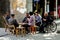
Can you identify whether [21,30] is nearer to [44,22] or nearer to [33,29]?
[33,29]

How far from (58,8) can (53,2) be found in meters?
0.78

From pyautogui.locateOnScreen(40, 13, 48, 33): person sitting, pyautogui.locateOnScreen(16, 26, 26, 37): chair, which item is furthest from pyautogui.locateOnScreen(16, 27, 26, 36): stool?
pyautogui.locateOnScreen(40, 13, 48, 33): person sitting

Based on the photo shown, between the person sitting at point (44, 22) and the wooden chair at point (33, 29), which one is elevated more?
the person sitting at point (44, 22)

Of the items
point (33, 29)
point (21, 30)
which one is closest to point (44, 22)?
point (33, 29)

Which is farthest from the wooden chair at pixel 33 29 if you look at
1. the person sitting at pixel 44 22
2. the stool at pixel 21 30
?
the stool at pixel 21 30

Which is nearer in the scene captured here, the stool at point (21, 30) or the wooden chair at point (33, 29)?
the stool at point (21, 30)

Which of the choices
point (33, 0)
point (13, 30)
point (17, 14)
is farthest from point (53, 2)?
point (13, 30)

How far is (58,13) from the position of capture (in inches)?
990

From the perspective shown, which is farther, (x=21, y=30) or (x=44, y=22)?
(x=44, y=22)

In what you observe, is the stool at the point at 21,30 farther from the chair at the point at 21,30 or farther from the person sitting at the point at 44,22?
the person sitting at the point at 44,22

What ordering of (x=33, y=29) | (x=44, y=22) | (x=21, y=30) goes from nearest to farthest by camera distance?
(x=21, y=30)
(x=33, y=29)
(x=44, y=22)

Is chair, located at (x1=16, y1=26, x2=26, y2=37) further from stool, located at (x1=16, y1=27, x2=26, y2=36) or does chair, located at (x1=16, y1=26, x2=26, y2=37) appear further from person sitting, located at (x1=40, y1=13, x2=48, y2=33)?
person sitting, located at (x1=40, y1=13, x2=48, y2=33)

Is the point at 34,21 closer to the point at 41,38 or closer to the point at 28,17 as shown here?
the point at 28,17

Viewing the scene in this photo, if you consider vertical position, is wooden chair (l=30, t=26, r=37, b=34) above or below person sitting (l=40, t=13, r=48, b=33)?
below
